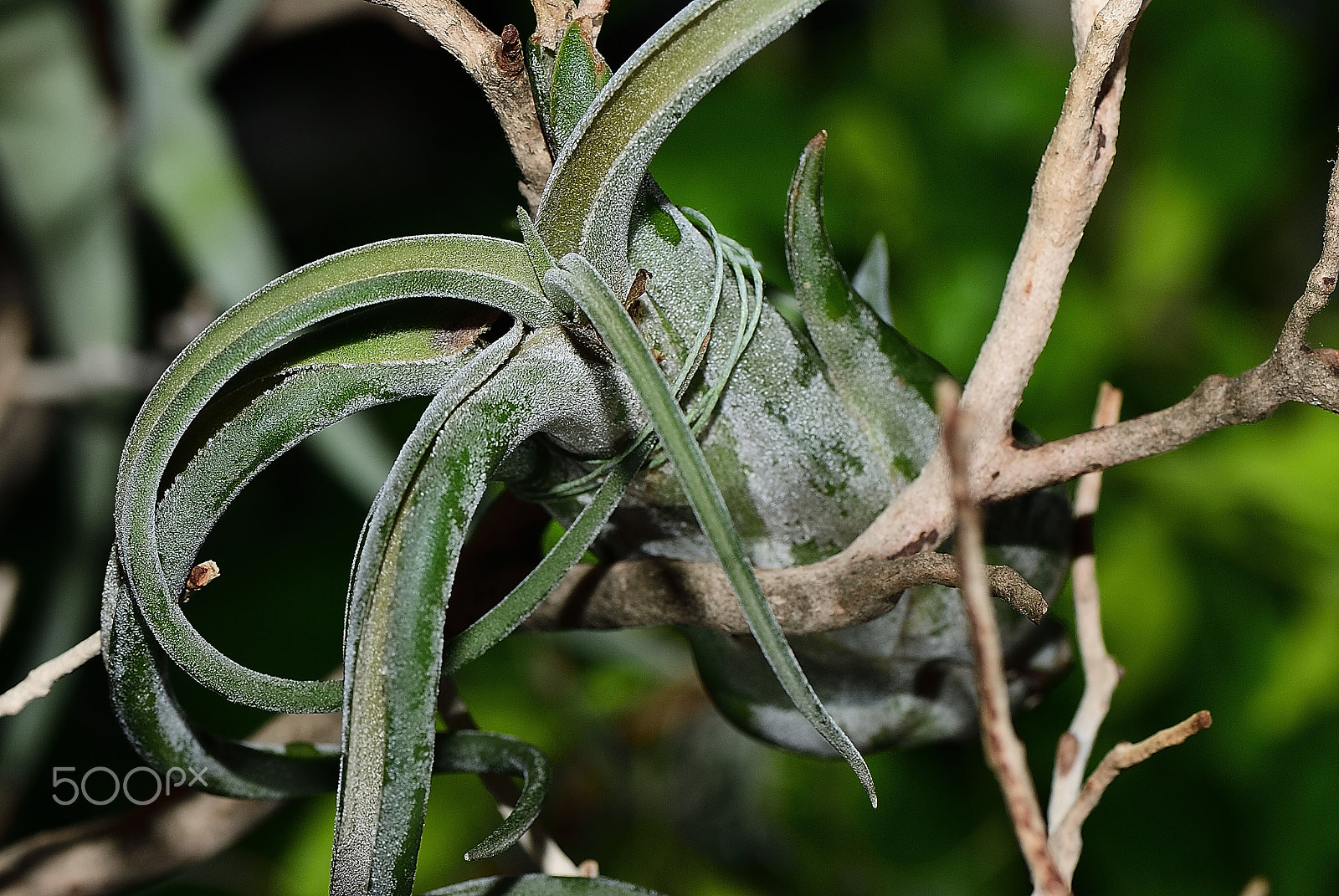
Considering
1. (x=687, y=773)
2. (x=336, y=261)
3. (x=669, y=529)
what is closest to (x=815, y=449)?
(x=669, y=529)

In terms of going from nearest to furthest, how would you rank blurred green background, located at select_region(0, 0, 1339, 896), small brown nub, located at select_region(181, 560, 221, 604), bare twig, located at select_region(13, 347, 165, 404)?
small brown nub, located at select_region(181, 560, 221, 604) → bare twig, located at select_region(13, 347, 165, 404) → blurred green background, located at select_region(0, 0, 1339, 896)

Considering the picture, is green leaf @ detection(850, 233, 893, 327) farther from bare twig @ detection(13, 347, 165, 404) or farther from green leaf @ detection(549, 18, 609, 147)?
bare twig @ detection(13, 347, 165, 404)

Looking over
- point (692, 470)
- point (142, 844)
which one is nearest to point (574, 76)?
point (692, 470)

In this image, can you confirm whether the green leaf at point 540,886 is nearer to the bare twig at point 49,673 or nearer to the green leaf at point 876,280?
the bare twig at point 49,673

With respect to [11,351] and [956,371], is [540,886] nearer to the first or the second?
[956,371]

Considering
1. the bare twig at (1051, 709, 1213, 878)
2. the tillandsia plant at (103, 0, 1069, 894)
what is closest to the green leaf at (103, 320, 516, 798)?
the tillandsia plant at (103, 0, 1069, 894)

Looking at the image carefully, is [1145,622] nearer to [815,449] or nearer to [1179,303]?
[1179,303]
